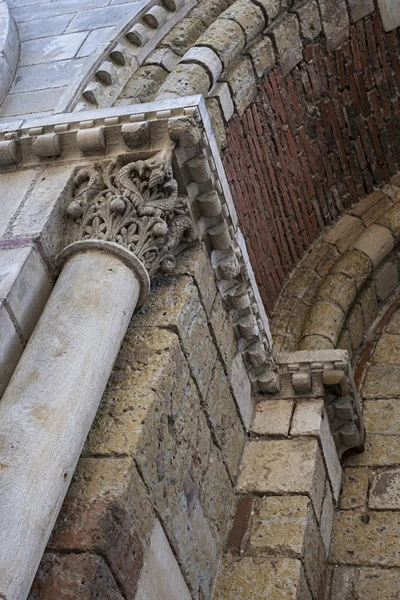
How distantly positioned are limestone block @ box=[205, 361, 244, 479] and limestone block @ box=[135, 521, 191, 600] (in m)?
0.66

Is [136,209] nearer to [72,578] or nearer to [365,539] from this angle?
[72,578]

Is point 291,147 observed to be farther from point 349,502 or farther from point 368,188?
point 349,502

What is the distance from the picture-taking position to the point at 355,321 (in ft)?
15.4

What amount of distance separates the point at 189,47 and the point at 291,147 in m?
0.78

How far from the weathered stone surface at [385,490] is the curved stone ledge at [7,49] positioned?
2.62 meters

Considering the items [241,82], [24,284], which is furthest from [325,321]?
[24,284]

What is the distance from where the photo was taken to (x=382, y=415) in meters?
4.35

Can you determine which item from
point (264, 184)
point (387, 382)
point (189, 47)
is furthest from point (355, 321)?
point (189, 47)

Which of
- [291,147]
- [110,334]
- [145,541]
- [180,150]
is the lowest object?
[145,541]

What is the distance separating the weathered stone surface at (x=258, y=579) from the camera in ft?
10.5

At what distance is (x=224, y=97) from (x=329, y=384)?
148 cm

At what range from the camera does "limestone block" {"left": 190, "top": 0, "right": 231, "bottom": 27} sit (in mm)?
4777

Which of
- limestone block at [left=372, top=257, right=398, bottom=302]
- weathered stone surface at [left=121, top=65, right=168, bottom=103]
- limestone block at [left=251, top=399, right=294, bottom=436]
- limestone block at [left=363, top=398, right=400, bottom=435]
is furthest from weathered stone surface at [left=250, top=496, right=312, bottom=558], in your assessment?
weathered stone surface at [left=121, top=65, right=168, bottom=103]

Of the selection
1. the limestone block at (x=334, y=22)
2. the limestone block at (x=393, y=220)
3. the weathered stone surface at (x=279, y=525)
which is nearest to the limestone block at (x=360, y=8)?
the limestone block at (x=334, y=22)
